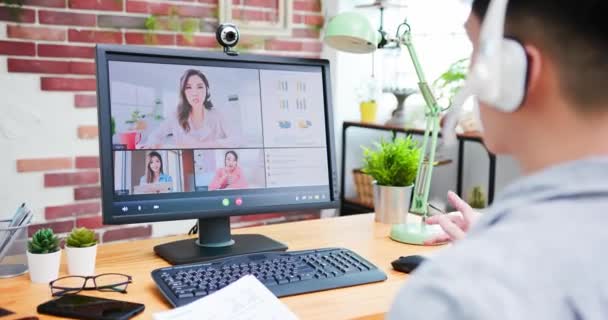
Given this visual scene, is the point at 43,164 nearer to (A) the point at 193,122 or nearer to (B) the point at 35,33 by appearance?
(B) the point at 35,33

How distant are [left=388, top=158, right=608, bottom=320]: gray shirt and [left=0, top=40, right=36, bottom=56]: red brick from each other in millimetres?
2182

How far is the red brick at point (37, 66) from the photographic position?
238 cm

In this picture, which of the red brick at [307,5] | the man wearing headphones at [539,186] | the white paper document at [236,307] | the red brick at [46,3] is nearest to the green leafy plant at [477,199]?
the red brick at [307,5]

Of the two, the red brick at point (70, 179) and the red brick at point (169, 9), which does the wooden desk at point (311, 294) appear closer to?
the red brick at point (70, 179)

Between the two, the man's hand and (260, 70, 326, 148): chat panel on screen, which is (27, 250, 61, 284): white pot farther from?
the man's hand

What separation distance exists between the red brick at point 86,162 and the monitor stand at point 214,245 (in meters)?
1.24

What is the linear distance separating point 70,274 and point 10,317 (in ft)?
0.69

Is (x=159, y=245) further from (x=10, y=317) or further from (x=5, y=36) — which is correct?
(x=5, y=36)

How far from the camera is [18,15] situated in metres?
2.37

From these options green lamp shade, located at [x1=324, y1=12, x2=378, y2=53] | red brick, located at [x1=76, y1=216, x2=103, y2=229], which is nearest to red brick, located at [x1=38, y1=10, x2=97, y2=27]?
red brick, located at [x1=76, y1=216, x2=103, y2=229]

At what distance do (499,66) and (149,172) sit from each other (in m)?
0.86

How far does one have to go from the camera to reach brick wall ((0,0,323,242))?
7.84ft

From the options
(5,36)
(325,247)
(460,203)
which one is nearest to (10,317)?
(325,247)

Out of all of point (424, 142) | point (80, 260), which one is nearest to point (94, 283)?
point (80, 260)
